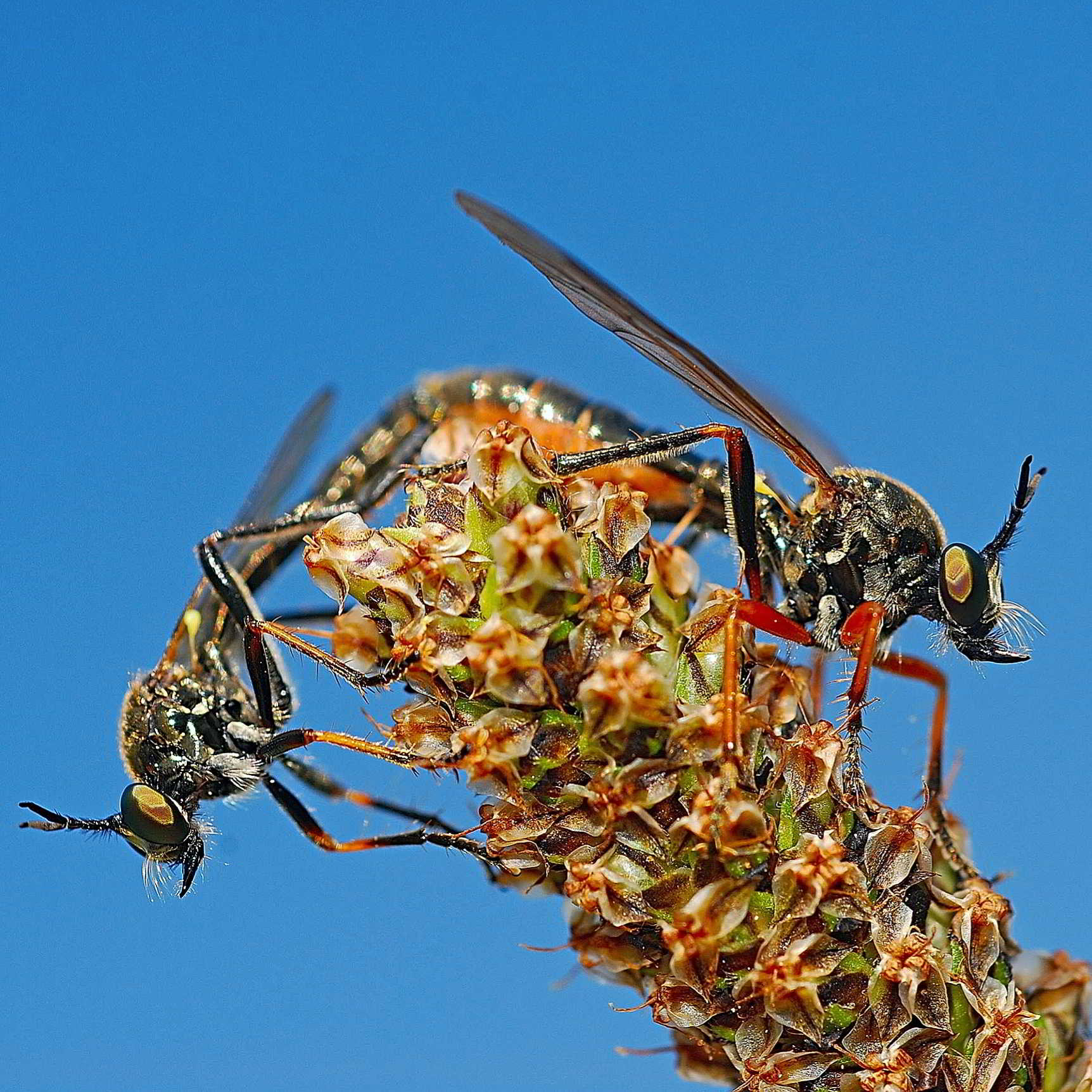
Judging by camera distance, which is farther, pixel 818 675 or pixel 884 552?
pixel 884 552

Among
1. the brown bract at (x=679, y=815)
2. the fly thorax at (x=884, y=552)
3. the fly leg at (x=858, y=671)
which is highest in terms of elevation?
the fly thorax at (x=884, y=552)

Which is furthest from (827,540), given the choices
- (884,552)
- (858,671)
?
(858,671)

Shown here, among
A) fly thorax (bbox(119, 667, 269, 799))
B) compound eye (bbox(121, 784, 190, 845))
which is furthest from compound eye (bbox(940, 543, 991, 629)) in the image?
compound eye (bbox(121, 784, 190, 845))

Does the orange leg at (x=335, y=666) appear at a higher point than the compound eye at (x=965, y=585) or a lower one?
lower

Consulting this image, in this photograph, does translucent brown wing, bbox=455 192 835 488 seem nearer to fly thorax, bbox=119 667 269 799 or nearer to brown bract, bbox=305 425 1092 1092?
brown bract, bbox=305 425 1092 1092

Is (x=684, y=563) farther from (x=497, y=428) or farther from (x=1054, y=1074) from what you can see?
(x=1054, y=1074)

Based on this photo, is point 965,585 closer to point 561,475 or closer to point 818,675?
point 818,675

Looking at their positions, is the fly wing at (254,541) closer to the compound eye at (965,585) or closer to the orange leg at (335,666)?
the orange leg at (335,666)

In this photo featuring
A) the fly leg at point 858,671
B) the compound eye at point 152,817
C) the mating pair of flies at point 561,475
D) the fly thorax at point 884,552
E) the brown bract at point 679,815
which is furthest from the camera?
the compound eye at point 152,817

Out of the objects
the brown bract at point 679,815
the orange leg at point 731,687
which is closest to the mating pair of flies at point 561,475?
the orange leg at point 731,687
